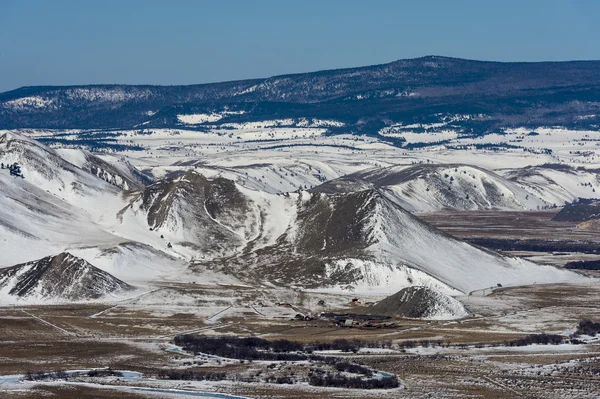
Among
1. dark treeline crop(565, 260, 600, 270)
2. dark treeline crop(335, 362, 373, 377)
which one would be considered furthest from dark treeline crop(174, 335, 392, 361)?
dark treeline crop(565, 260, 600, 270)

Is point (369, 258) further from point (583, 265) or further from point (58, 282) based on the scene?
point (583, 265)

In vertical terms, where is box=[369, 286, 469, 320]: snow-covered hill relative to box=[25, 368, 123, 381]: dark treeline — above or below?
below

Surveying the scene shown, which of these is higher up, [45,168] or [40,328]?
[45,168]

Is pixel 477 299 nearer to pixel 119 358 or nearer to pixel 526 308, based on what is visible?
pixel 526 308

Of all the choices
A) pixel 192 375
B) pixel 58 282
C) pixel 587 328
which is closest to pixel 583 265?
pixel 587 328

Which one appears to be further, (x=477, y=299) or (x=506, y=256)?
(x=506, y=256)

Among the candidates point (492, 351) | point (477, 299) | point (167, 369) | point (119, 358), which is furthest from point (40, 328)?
point (477, 299)

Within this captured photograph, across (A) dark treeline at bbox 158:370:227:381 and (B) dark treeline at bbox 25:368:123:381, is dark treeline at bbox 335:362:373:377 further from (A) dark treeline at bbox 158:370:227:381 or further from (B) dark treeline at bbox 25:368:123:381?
(B) dark treeline at bbox 25:368:123:381

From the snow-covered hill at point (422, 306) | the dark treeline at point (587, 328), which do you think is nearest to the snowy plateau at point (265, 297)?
the snow-covered hill at point (422, 306)
